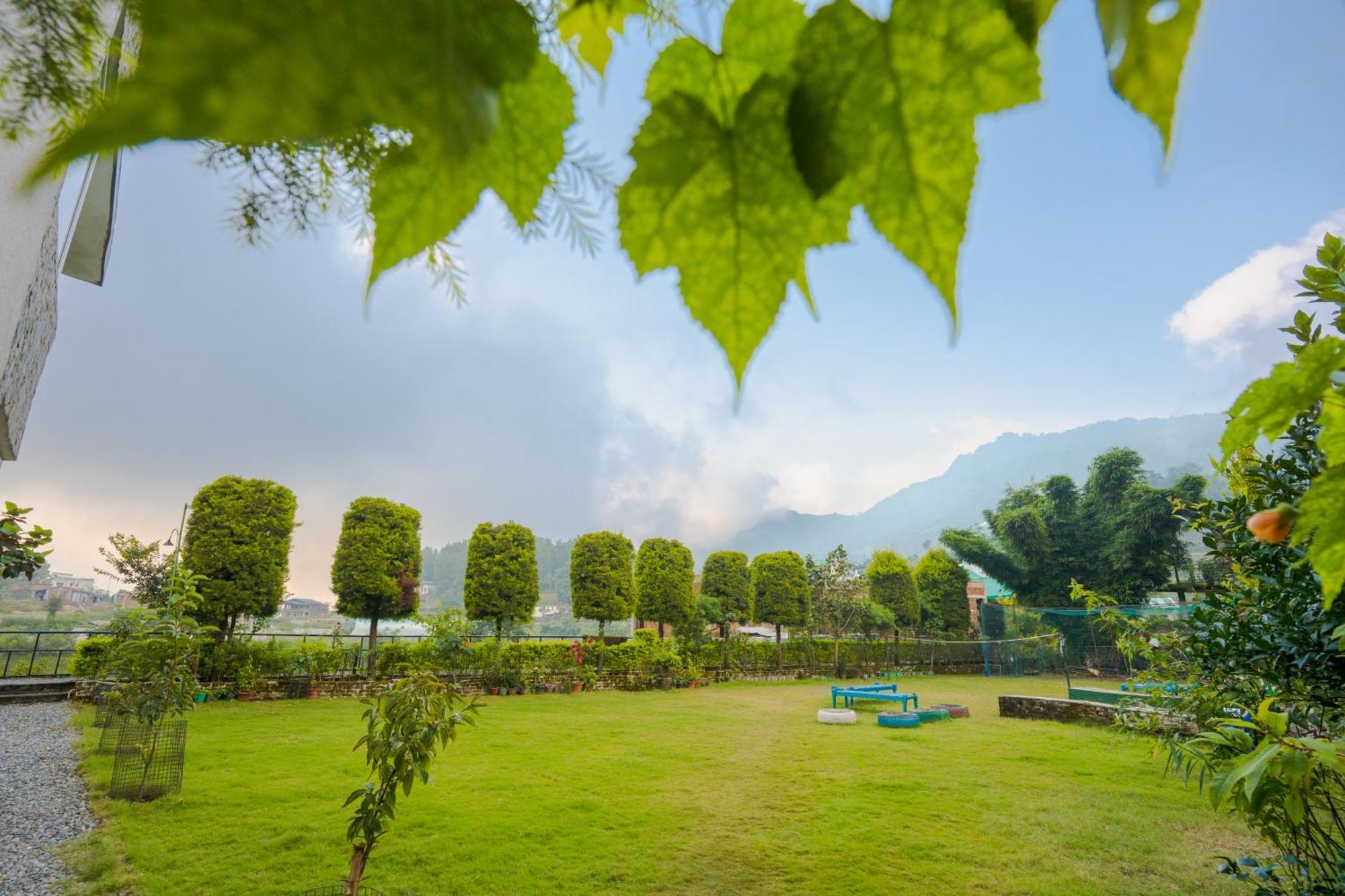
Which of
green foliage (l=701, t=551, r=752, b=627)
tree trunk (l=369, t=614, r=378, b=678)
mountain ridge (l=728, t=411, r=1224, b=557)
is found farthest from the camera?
mountain ridge (l=728, t=411, r=1224, b=557)

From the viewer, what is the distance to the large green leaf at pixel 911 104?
32 centimetres

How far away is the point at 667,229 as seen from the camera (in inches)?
14.6

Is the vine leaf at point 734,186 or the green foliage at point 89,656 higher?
the vine leaf at point 734,186

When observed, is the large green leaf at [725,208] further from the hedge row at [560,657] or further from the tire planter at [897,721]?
the hedge row at [560,657]

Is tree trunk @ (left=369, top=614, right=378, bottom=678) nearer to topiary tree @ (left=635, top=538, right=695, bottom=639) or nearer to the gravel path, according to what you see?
the gravel path

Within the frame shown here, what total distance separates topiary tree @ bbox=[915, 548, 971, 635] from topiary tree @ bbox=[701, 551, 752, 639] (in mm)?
7520

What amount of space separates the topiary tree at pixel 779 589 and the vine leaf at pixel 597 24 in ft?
69.0

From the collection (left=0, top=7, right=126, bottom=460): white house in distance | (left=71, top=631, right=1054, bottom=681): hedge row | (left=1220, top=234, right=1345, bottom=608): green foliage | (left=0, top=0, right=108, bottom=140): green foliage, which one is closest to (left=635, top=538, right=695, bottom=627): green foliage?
(left=71, top=631, right=1054, bottom=681): hedge row

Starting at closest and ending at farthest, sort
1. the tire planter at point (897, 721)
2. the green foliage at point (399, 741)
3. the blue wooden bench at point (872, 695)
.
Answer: the green foliage at point (399, 741), the tire planter at point (897, 721), the blue wooden bench at point (872, 695)

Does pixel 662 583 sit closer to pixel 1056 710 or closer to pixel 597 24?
pixel 1056 710

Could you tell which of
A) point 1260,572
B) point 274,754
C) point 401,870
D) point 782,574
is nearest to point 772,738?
point 401,870

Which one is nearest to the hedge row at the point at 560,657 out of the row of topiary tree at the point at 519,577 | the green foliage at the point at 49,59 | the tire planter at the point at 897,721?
the row of topiary tree at the point at 519,577

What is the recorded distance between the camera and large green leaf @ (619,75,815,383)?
36 cm

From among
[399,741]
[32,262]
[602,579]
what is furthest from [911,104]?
[602,579]
